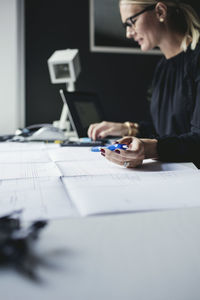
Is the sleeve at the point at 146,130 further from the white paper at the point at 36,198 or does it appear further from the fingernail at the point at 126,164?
the white paper at the point at 36,198

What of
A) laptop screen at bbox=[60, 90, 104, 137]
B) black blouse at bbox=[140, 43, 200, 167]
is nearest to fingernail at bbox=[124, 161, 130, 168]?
black blouse at bbox=[140, 43, 200, 167]

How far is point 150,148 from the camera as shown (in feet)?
2.20

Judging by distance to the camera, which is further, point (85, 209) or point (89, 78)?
point (89, 78)

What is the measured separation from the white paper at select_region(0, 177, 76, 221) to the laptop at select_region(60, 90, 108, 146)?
678 mm

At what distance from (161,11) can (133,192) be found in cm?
94

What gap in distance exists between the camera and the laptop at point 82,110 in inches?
48.8

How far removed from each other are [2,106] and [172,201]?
154 centimetres

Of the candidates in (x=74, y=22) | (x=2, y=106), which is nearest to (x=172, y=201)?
(x=2, y=106)

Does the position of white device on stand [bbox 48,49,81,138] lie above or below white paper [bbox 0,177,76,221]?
above

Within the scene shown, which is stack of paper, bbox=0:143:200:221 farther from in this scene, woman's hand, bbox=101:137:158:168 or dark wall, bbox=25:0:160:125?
dark wall, bbox=25:0:160:125

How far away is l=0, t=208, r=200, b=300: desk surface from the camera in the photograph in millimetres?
207

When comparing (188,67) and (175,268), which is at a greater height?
(188,67)

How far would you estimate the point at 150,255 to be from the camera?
9.7 inches

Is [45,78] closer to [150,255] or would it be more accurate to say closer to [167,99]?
[167,99]
